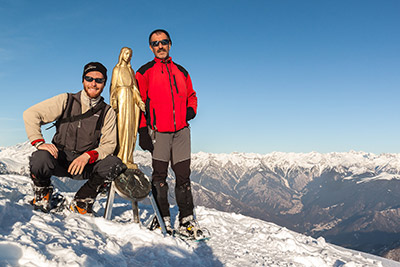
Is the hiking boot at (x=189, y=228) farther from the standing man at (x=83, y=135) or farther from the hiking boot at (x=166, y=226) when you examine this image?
the standing man at (x=83, y=135)

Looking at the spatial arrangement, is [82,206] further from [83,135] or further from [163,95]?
[163,95]

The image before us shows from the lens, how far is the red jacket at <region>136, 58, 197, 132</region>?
6.16m

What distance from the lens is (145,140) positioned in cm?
616

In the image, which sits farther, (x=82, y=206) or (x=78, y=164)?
(x=82, y=206)

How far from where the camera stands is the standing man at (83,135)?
15.9ft

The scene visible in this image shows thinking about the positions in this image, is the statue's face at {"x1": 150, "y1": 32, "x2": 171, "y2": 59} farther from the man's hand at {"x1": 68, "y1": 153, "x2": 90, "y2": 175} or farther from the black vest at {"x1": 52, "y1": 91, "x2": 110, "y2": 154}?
the man's hand at {"x1": 68, "y1": 153, "x2": 90, "y2": 175}

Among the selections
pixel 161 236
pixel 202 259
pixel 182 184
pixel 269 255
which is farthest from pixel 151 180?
pixel 269 255

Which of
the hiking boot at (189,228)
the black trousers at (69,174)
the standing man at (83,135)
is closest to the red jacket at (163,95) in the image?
the standing man at (83,135)

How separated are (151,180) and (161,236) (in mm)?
1628

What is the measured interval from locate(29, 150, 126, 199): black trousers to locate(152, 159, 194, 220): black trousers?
0.87 m

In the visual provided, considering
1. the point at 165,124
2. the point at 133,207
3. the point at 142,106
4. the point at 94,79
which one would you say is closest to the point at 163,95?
the point at 142,106

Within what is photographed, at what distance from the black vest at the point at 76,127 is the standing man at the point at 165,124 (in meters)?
1.09

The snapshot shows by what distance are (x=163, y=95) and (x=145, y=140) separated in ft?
3.40

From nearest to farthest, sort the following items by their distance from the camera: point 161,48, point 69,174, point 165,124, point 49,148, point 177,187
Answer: point 49,148 → point 69,174 → point 165,124 → point 161,48 → point 177,187
